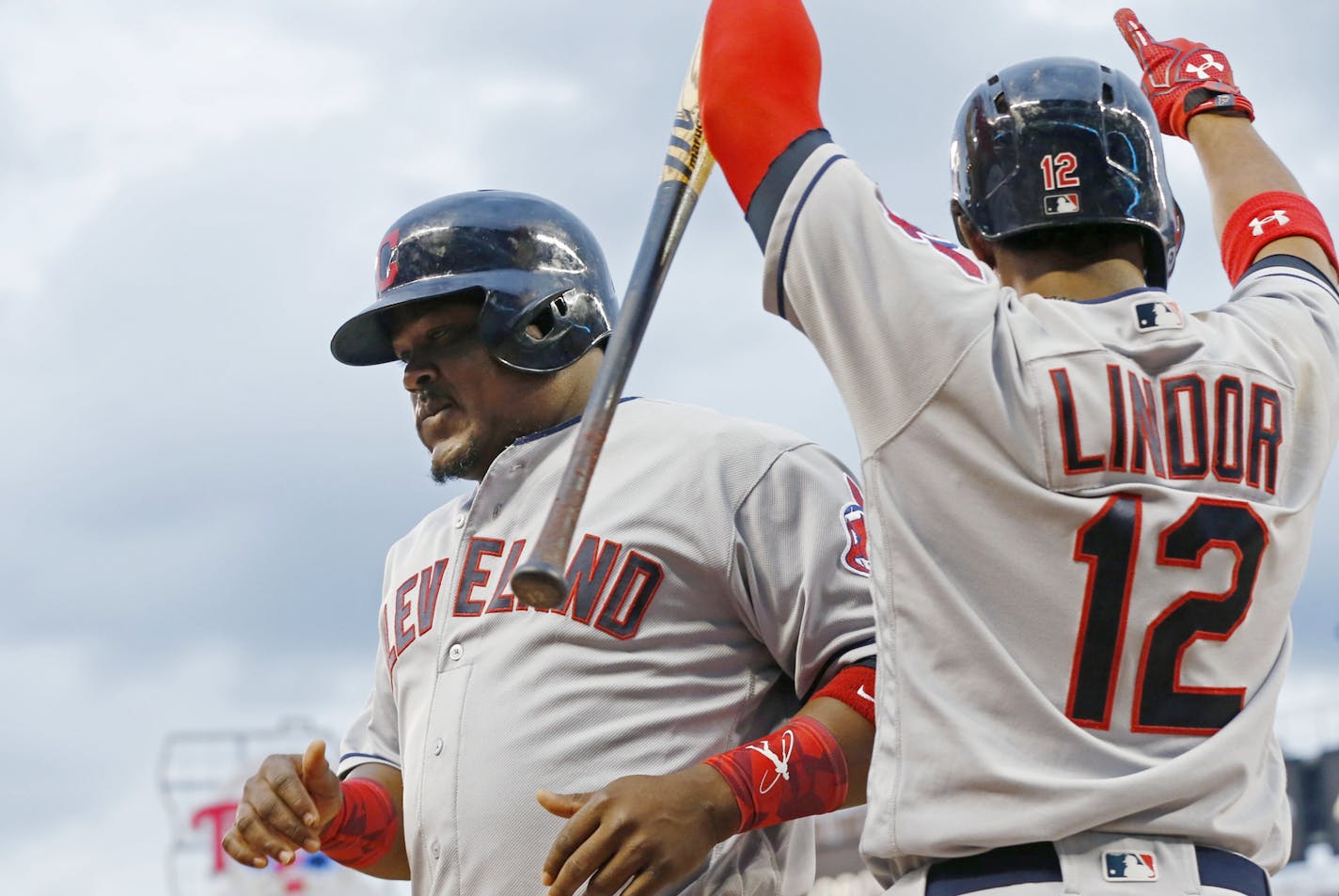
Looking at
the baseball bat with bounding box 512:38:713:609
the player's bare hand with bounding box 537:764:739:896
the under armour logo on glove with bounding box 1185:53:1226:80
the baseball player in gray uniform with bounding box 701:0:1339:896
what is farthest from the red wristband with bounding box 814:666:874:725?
the under armour logo on glove with bounding box 1185:53:1226:80

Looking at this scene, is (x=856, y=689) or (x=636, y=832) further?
(x=856, y=689)

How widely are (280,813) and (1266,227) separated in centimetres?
246

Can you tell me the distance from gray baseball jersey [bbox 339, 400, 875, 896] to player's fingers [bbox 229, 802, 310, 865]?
1.11 feet

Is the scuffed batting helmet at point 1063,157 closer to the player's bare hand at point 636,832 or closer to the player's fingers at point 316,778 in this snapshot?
the player's bare hand at point 636,832

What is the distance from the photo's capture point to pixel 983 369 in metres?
2.79

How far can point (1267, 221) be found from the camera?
353cm

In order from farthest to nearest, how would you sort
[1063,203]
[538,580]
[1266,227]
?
[1266,227] < [1063,203] < [538,580]

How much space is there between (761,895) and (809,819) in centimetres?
32

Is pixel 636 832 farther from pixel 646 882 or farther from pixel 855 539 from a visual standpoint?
pixel 855 539

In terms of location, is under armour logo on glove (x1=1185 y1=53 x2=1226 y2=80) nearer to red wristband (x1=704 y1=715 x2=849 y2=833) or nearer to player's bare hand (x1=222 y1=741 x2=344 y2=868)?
red wristband (x1=704 y1=715 x2=849 y2=833)

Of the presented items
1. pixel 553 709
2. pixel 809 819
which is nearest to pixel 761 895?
pixel 809 819

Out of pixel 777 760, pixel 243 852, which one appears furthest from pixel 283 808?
pixel 777 760

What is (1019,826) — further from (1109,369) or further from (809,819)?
(809,819)

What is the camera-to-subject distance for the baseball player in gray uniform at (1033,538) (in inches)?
109
